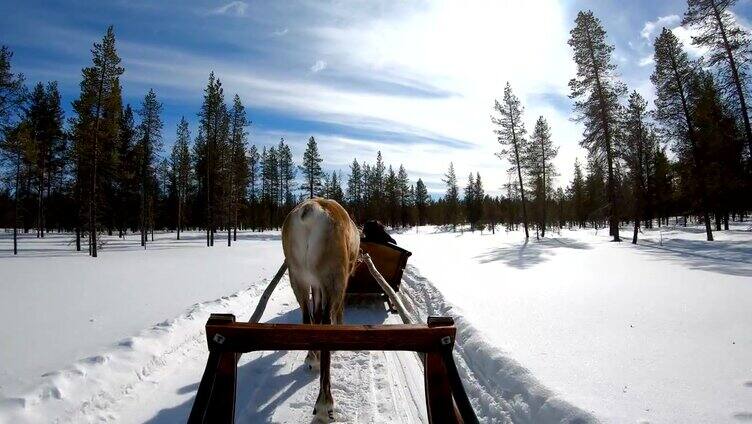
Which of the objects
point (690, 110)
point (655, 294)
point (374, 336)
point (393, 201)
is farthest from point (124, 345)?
point (393, 201)

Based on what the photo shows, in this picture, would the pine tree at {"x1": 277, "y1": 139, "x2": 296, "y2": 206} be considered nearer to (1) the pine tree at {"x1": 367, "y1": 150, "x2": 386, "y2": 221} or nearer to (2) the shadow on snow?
(1) the pine tree at {"x1": 367, "y1": 150, "x2": 386, "y2": 221}

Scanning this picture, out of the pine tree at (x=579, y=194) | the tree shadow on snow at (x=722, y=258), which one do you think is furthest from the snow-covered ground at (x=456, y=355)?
the pine tree at (x=579, y=194)

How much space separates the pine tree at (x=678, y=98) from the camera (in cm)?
2486

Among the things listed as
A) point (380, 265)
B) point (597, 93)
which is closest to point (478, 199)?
point (597, 93)

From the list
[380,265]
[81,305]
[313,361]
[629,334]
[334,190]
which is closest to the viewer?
[313,361]

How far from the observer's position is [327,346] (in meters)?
1.98

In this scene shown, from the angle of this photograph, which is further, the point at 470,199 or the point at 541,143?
the point at 470,199

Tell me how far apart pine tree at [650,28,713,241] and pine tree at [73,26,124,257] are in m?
35.6

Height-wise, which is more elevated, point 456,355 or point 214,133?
point 214,133

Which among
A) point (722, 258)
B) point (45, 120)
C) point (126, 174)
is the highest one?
point (45, 120)

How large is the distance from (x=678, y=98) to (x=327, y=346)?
107ft

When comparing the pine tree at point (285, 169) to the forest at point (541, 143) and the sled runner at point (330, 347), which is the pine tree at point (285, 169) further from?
the sled runner at point (330, 347)

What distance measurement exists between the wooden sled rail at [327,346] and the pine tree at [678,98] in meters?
30.5

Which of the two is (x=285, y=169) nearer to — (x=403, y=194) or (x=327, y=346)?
(x=403, y=194)
